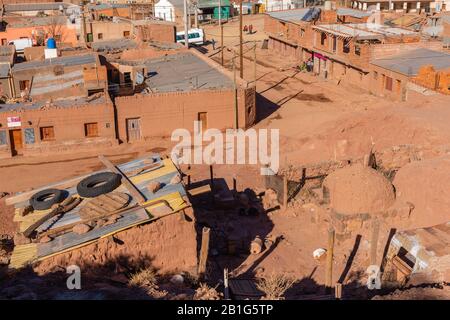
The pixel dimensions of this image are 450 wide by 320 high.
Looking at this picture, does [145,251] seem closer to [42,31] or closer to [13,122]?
[13,122]

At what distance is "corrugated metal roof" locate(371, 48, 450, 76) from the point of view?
1479 inches

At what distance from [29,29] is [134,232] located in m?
44.5

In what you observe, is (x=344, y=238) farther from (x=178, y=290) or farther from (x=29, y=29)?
(x=29, y=29)

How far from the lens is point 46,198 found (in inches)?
691

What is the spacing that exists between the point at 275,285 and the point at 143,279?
11.4ft

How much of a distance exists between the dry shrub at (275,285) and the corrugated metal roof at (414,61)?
23.6 meters

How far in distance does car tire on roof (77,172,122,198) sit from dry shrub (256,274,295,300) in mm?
5376

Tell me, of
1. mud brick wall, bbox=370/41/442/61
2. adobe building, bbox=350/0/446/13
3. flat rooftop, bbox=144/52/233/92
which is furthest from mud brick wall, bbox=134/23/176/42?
adobe building, bbox=350/0/446/13

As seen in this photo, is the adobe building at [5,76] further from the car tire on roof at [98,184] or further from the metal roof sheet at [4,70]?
the car tire on roof at [98,184]

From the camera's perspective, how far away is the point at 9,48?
43719mm
